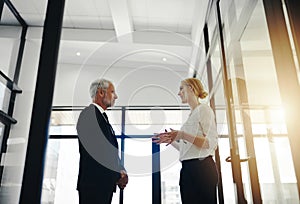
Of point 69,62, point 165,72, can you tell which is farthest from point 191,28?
point 69,62

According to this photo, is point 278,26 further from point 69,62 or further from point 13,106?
point 69,62

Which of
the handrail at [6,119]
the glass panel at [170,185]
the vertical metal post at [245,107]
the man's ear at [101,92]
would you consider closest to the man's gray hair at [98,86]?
the man's ear at [101,92]

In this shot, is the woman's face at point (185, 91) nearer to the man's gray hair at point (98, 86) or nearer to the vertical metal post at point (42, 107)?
the man's gray hair at point (98, 86)

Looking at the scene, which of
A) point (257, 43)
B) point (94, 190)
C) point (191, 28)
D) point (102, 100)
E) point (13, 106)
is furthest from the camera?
point (191, 28)

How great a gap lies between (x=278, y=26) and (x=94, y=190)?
107cm

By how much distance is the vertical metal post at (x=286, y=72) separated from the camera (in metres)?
0.79

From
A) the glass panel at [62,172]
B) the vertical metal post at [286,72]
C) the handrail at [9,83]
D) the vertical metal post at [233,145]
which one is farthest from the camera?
the glass panel at [62,172]

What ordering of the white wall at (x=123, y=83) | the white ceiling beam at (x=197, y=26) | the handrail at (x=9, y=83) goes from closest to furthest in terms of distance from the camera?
the handrail at (x=9, y=83)
the white ceiling beam at (x=197, y=26)
the white wall at (x=123, y=83)

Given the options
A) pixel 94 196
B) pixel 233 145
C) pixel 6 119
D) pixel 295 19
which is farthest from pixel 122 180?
pixel 6 119

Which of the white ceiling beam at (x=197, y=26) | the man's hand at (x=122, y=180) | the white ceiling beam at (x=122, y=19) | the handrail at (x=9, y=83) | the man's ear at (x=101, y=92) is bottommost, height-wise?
the man's hand at (x=122, y=180)

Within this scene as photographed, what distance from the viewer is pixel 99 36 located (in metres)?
3.32

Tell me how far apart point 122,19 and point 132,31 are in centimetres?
32

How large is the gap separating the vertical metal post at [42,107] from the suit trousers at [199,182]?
85 centimetres

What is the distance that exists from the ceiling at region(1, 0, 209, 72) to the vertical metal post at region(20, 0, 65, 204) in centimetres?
178
